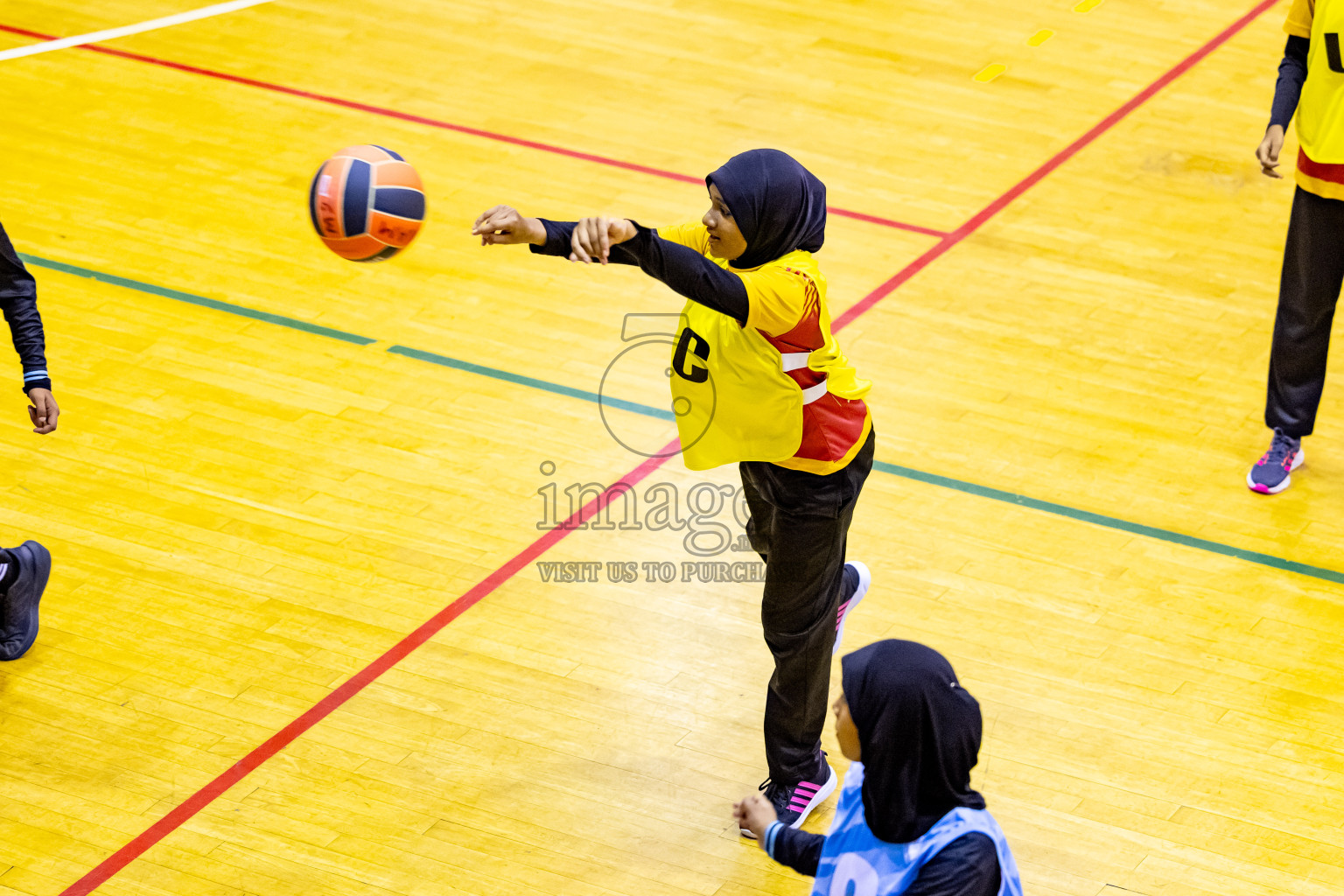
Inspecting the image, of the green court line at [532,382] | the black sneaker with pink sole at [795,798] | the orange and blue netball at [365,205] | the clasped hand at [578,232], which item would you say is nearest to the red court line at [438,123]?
the green court line at [532,382]

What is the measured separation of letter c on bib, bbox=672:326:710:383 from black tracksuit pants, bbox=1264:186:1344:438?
288 cm

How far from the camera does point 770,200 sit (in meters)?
4.04

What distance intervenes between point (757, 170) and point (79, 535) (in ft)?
10.5

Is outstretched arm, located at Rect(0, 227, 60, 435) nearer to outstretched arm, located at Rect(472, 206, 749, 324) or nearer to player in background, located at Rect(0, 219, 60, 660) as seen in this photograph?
player in background, located at Rect(0, 219, 60, 660)

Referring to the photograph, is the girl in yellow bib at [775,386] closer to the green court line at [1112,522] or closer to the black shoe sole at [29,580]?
the green court line at [1112,522]

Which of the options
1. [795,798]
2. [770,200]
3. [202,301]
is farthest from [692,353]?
[202,301]

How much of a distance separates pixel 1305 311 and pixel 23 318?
15.0 feet

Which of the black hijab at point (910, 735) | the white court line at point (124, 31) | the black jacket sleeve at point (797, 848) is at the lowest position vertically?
the white court line at point (124, 31)

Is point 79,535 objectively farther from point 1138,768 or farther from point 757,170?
point 1138,768

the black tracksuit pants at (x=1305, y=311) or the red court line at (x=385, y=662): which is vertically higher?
the black tracksuit pants at (x=1305, y=311)

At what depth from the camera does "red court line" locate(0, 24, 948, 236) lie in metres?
8.39

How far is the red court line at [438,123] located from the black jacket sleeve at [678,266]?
179 inches

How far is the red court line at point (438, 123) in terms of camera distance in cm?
839

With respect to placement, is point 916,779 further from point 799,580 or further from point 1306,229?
point 1306,229
